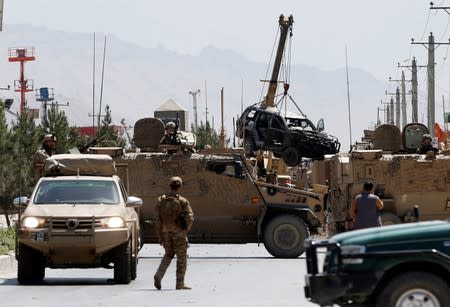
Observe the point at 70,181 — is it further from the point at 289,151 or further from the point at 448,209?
the point at 289,151

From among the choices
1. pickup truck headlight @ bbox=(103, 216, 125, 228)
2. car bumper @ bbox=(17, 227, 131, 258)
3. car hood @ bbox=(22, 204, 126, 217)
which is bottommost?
car bumper @ bbox=(17, 227, 131, 258)

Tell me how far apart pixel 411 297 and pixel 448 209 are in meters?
19.8

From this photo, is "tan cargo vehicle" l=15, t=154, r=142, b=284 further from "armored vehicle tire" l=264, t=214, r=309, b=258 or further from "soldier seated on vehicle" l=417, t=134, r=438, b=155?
"soldier seated on vehicle" l=417, t=134, r=438, b=155

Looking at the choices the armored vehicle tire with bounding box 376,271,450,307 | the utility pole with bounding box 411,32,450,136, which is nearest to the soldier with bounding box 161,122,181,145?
the armored vehicle tire with bounding box 376,271,450,307

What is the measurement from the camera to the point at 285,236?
95.8 ft

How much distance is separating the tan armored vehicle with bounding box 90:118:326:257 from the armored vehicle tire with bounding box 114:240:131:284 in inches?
354

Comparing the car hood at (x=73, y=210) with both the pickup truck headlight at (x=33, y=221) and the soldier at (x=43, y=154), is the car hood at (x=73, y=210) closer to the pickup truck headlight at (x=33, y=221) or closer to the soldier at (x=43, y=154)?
the pickup truck headlight at (x=33, y=221)

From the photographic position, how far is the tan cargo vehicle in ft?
→ 65.8

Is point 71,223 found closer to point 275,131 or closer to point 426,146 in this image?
point 426,146

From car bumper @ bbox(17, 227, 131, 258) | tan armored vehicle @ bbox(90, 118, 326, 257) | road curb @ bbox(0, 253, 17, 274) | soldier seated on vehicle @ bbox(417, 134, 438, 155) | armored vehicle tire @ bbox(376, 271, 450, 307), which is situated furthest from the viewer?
soldier seated on vehicle @ bbox(417, 134, 438, 155)

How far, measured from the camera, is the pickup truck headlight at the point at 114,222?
20.2 meters

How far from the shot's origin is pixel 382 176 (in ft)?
105

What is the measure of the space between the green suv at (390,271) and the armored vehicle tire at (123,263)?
7845 mm

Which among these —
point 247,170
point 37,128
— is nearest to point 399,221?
point 247,170
